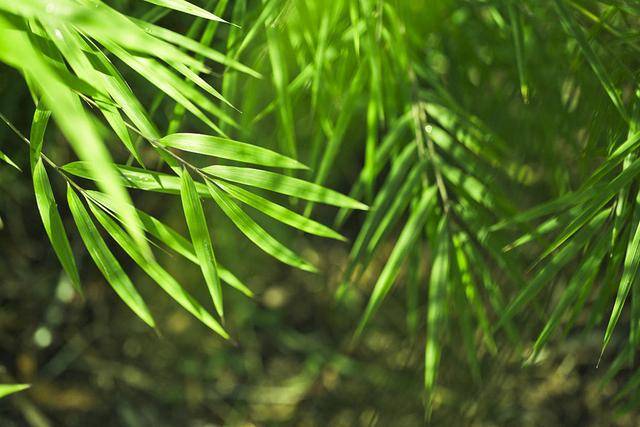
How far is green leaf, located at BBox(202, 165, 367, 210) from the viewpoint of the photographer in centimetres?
59

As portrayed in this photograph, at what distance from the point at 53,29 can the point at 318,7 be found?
46cm

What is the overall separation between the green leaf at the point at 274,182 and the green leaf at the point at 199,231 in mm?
32

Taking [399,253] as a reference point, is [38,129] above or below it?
above

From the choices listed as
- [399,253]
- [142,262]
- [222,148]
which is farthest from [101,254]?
[399,253]

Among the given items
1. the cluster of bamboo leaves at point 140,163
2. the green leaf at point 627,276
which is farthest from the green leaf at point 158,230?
the green leaf at point 627,276

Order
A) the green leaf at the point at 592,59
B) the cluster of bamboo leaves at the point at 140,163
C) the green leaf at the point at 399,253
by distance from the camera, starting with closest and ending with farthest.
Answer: the cluster of bamboo leaves at the point at 140,163 → the green leaf at the point at 592,59 → the green leaf at the point at 399,253

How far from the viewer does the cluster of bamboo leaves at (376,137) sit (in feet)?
1.78

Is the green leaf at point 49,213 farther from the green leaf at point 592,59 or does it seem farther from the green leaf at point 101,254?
the green leaf at point 592,59

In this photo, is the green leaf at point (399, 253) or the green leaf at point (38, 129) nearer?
the green leaf at point (38, 129)

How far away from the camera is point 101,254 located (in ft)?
1.91

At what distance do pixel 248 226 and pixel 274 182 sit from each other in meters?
0.05

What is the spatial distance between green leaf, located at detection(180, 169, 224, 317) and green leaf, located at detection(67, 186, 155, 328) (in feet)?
0.20

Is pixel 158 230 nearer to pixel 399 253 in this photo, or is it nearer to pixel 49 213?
pixel 49 213

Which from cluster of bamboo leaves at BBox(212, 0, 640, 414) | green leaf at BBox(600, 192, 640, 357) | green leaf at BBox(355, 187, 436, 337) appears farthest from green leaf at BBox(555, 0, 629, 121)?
green leaf at BBox(355, 187, 436, 337)
